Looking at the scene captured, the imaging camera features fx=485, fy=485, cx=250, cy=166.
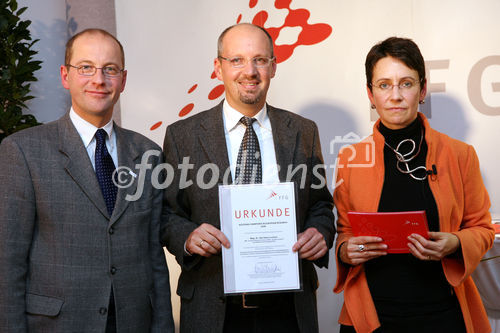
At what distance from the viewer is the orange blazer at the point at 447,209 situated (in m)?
2.17

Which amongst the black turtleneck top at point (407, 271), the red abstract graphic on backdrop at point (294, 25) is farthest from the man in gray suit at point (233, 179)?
the red abstract graphic on backdrop at point (294, 25)

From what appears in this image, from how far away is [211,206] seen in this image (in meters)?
2.30

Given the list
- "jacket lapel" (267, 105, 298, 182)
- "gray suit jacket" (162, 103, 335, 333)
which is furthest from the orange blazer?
"jacket lapel" (267, 105, 298, 182)

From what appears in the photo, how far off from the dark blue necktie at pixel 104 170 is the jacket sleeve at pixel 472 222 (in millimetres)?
1516

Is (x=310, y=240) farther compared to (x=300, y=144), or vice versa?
(x=300, y=144)

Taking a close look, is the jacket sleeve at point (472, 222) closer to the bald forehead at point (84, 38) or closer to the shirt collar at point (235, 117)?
the shirt collar at point (235, 117)

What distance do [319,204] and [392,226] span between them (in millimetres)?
504

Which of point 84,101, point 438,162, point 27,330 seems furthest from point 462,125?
point 27,330

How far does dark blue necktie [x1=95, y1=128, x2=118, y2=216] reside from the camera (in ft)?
7.01

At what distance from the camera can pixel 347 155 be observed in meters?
2.49

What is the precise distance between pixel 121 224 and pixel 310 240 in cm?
83

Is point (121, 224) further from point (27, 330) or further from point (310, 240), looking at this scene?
point (310, 240)

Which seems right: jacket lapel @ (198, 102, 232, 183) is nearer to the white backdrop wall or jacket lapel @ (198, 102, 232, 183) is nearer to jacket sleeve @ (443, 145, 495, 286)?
jacket sleeve @ (443, 145, 495, 286)

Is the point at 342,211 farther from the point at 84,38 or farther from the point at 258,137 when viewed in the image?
the point at 84,38
